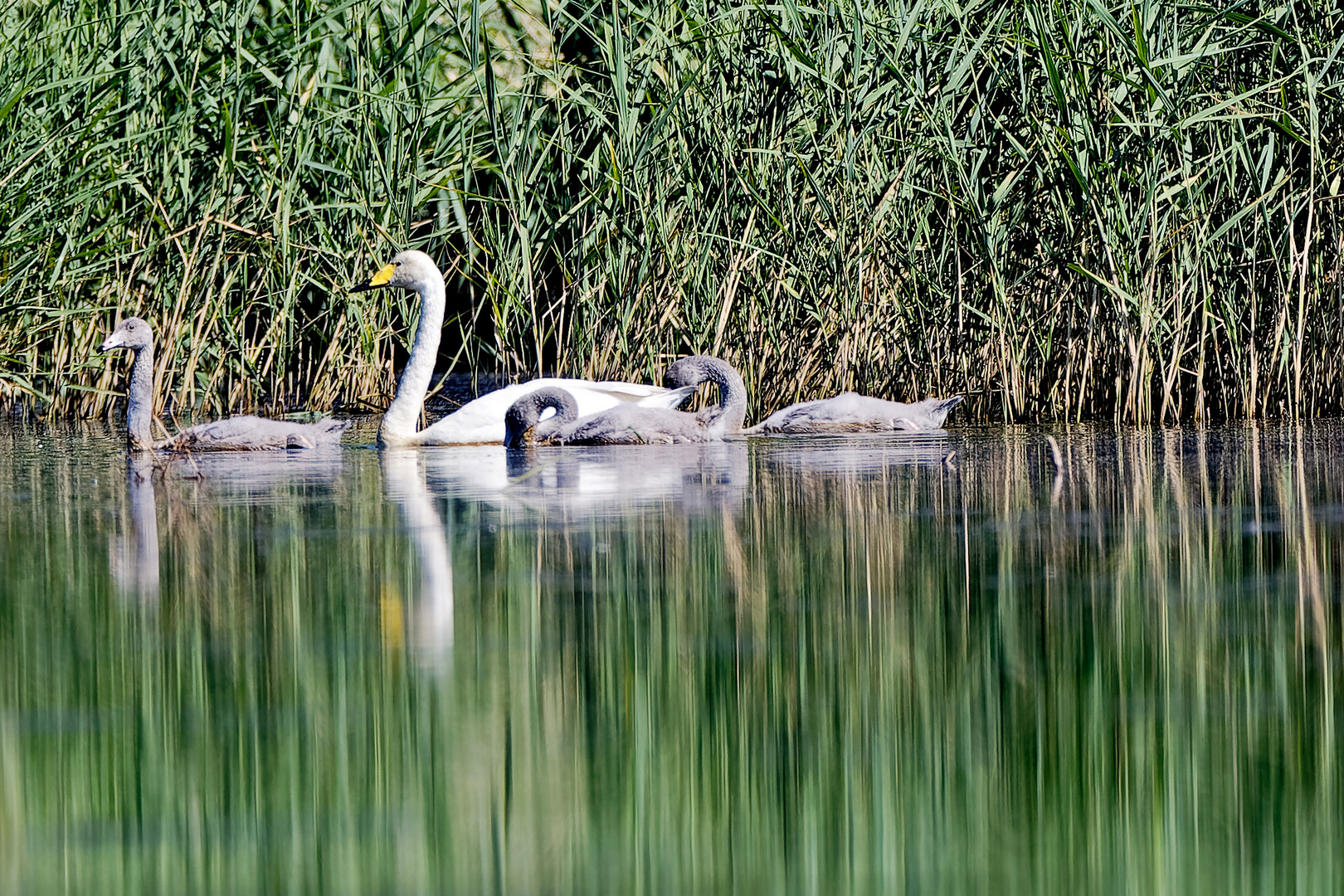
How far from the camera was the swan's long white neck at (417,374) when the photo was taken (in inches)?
311

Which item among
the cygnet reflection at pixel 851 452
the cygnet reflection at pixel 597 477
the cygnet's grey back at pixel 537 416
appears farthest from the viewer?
the cygnet's grey back at pixel 537 416

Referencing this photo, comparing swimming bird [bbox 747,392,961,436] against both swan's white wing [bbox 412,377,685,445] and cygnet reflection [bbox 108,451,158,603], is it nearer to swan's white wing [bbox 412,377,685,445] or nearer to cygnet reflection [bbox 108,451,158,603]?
A: swan's white wing [bbox 412,377,685,445]

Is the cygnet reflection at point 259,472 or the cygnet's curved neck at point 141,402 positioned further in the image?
the cygnet's curved neck at point 141,402

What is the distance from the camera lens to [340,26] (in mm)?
8758

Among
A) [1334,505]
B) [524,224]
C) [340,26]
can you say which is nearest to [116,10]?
[340,26]

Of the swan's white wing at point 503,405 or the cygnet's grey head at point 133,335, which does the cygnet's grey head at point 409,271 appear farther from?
the cygnet's grey head at point 133,335

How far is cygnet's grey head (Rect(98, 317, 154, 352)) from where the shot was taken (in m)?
7.89

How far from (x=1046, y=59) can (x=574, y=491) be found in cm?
316

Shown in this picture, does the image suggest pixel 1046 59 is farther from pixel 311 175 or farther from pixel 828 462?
pixel 311 175

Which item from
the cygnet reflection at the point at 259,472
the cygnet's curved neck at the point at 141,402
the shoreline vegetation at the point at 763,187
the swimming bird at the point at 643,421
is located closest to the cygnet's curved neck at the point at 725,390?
the swimming bird at the point at 643,421

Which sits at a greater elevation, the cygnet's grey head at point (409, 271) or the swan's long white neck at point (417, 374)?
the cygnet's grey head at point (409, 271)

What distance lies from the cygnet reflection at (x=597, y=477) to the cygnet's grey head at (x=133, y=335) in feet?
4.66

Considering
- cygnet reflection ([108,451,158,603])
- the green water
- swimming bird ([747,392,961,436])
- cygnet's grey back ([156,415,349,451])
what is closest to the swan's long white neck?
cygnet's grey back ([156,415,349,451])

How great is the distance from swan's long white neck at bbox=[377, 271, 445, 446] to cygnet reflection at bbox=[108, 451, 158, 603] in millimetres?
1863
